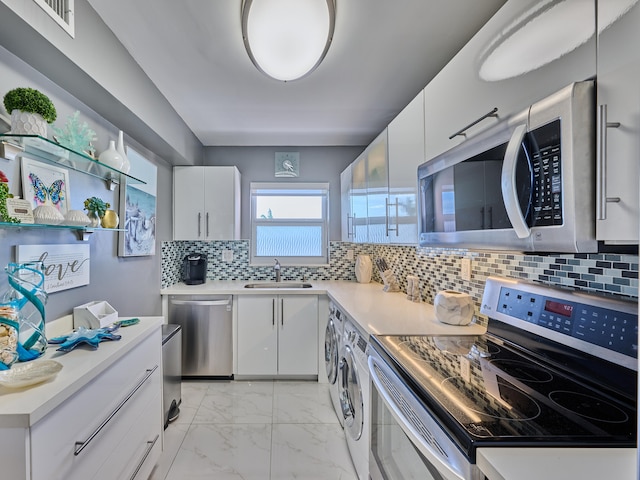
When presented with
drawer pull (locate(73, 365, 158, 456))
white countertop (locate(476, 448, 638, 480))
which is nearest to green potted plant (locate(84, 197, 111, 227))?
drawer pull (locate(73, 365, 158, 456))

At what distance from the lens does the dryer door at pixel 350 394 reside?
1.62 m

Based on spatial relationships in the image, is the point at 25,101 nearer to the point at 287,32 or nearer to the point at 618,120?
the point at 287,32

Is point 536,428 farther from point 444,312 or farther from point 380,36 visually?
point 380,36

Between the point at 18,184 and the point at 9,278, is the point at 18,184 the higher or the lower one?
the higher one

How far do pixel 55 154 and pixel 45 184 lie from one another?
14 centimetres

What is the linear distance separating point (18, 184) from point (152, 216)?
4.36ft

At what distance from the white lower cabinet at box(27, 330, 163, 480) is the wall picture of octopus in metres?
0.83

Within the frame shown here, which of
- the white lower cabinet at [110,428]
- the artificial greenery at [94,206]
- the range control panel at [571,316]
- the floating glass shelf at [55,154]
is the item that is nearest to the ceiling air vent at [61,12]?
the floating glass shelf at [55,154]

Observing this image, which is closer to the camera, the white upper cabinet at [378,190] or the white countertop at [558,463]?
the white countertop at [558,463]

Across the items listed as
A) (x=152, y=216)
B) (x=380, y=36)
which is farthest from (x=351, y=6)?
(x=152, y=216)

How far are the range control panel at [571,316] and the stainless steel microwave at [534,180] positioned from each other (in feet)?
1.12

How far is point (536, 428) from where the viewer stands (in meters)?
0.69

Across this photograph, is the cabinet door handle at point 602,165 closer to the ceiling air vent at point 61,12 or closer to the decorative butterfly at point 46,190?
the ceiling air vent at point 61,12

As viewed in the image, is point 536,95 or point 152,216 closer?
point 536,95
